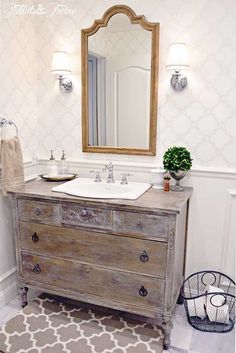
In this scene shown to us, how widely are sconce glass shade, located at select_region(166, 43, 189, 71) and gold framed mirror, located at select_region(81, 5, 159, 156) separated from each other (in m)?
0.13

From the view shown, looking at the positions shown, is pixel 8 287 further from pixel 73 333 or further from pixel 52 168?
pixel 52 168

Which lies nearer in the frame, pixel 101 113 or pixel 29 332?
pixel 29 332

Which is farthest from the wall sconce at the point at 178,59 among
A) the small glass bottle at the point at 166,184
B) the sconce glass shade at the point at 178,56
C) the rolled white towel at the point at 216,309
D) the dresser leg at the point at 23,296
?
the dresser leg at the point at 23,296

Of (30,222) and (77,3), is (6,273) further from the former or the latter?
(77,3)

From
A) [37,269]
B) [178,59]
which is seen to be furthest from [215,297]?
[178,59]

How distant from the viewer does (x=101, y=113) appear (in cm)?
231

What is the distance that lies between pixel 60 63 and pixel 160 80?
0.75 metres

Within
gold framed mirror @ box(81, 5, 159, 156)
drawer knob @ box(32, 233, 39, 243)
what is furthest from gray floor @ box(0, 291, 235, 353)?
gold framed mirror @ box(81, 5, 159, 156)

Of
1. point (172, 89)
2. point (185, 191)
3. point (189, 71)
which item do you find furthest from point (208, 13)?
point (185, 191)

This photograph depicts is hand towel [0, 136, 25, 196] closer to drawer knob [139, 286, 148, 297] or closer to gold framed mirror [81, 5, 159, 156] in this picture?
gold framed mirror [81, 5, 159, 156]

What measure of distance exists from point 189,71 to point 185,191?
0.81 meters

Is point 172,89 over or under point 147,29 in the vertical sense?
under

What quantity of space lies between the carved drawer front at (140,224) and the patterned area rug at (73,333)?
2.25 feet

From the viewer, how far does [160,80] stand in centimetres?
214
